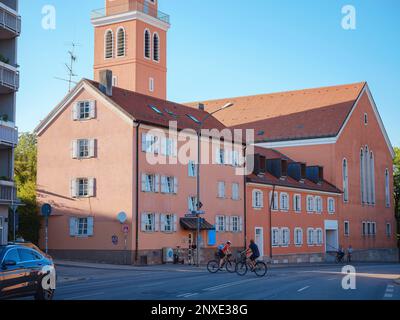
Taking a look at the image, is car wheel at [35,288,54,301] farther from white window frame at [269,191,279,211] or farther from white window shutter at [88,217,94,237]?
white window frame at [269,191,279,211]

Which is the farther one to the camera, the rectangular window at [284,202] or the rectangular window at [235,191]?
the rectangular window at [284,202]

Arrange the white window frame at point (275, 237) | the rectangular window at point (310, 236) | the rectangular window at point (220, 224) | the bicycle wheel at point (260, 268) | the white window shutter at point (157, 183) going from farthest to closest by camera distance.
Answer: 1. the rectangular window at point (310, 236)
2. the white window frame at point (275, 237)
3. the rectangular window at point (220, 224)
4. the white window shutter at point (157, 183)
5. the bicycle wheel at point (260, 268)

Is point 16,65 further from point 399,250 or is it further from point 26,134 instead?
point 399,250

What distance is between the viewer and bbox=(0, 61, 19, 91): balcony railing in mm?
38969

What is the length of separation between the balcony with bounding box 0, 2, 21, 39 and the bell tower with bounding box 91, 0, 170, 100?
1298 inches

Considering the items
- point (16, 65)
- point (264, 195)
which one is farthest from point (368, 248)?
point (16, 65)

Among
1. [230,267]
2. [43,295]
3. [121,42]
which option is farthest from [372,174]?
[43,295]

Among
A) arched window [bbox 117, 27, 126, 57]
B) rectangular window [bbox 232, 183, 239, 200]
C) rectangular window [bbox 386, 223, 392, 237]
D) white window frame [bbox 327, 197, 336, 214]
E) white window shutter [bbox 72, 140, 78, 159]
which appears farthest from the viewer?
rectangular window [bbox 386, 223, 392, 237]

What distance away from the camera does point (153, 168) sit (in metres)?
47.4

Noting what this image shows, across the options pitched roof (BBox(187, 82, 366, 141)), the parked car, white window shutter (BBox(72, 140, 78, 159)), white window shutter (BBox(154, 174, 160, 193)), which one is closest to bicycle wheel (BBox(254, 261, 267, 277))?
white window shutter (BBox(154, 174, 160, 193))

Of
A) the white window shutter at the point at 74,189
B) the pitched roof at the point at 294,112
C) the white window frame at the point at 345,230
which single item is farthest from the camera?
the pitched roof at the point at 294,112

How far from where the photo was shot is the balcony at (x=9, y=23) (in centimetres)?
3909

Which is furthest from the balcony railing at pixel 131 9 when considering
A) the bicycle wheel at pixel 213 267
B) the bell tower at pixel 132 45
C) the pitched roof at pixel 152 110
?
the bicycle wheel at pixel 213 267

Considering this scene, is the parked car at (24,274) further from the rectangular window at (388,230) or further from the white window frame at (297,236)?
the rectangular window at (388,230)
